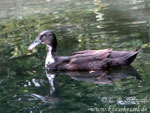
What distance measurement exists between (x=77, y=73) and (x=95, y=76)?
0.58 meters

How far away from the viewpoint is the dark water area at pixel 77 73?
596cm

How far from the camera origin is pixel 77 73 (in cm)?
788

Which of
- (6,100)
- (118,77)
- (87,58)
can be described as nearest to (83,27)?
(87,58)

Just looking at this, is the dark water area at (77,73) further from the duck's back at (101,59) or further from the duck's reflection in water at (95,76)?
the duck's back at (101,59)

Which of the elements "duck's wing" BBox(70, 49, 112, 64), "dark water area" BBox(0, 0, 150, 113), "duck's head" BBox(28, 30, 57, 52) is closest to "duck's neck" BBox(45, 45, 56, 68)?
"duck's head" BBox(28, 30, 57, 52)

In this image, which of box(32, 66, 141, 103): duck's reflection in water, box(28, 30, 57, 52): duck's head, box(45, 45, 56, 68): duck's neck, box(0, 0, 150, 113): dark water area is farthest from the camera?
box(28, 30, 57, 52): duck's head

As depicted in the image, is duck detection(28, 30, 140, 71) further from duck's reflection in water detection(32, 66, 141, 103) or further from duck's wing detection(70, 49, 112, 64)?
duck's reflection in water detection(32, 66, 141, 103)

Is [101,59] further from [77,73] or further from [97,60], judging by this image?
[77,73]

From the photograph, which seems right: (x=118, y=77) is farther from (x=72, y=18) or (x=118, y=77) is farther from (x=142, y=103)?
(x=72, y=18)

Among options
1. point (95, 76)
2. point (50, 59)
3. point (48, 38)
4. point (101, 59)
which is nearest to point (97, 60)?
point (101, 59)

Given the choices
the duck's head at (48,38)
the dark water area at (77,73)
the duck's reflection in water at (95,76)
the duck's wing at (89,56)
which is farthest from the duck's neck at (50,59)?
the duck's wing at (89,56)

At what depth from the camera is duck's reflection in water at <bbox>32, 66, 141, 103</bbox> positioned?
699 cm

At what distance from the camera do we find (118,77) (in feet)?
23.6

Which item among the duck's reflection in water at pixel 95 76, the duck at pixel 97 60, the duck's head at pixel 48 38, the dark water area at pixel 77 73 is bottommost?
the duck's reflection in water at pixel 95 76
